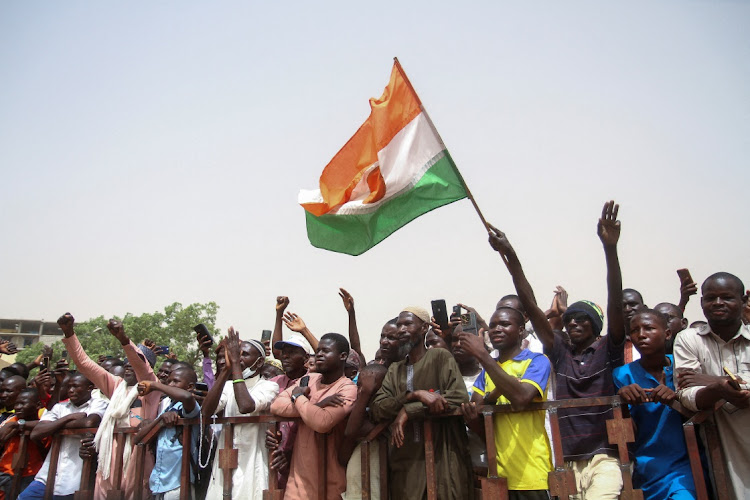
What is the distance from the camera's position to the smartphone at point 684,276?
5.75 m

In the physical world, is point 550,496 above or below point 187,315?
below

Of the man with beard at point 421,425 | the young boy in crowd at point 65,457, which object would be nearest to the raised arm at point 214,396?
the man with beard at point 421,425

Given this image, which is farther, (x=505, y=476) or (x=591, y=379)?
(x=591, y=379)

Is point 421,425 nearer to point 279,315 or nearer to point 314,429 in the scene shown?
point 314,429

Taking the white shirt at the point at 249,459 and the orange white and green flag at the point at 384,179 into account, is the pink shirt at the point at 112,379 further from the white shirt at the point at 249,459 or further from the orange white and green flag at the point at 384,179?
the orange white and green flag at the point at 384,179

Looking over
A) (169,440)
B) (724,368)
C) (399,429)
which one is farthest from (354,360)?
(724,368)

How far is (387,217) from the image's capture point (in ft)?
20.0

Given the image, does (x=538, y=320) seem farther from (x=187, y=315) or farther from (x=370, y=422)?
(x=187, y=315)

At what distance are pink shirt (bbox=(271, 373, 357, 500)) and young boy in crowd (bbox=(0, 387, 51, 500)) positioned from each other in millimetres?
3332

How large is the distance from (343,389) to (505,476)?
156cm

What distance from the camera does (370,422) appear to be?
4875 mm

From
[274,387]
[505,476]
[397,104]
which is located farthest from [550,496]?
[397,104]

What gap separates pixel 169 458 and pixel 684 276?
503cm

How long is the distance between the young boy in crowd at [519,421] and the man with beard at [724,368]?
0.92m
